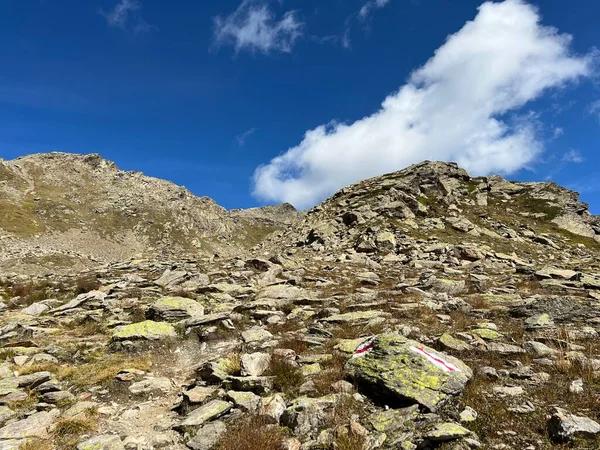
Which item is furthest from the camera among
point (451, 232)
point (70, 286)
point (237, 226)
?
point (237, 226)

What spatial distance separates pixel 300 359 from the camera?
10477 mm

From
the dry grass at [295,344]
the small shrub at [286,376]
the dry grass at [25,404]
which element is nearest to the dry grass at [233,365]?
the small shrub at [286,376]

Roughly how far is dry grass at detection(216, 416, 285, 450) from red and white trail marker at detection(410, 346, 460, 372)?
3.78 meters

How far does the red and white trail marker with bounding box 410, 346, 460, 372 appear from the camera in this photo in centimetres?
842

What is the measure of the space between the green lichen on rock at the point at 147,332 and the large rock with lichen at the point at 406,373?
751 cm

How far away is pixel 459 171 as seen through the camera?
57719 millimetres

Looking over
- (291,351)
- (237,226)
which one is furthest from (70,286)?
(237,226)

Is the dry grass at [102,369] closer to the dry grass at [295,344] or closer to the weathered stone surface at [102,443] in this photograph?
the weathered stone surface at [102,443]

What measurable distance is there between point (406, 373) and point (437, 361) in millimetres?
980

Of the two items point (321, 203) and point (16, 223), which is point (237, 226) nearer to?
point (16, 223)

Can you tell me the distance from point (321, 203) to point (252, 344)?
4183 cm

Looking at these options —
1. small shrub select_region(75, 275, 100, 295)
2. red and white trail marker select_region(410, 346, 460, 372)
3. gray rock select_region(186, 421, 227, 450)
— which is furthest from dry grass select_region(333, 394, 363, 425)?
small shrub select_region(75, 275, 100, 295)

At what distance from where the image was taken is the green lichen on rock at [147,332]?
42.4ft

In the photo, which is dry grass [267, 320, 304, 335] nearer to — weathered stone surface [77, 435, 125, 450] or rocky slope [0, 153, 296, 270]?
weathered stone surface [77, 435, 125, 450]
